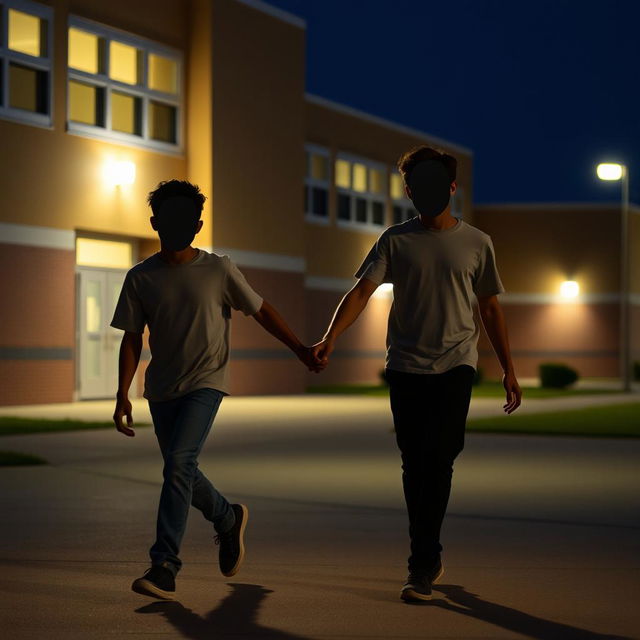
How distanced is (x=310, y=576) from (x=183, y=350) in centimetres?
149

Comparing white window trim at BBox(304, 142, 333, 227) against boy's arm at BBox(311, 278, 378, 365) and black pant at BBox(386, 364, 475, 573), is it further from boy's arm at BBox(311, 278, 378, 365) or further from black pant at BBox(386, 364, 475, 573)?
black pant at BBox(386, 364, 475, 573)

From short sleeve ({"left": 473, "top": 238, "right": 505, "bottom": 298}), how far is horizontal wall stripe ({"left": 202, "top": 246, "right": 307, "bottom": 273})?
22846 mm

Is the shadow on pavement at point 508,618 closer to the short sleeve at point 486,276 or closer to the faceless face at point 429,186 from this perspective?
the short sleeve at point 486,276

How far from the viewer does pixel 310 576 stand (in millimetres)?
7934

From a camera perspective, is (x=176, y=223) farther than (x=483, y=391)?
No

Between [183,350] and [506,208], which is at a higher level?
[506,208]

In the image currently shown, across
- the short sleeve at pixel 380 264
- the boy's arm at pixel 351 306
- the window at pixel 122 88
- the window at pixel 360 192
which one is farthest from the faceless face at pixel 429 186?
the window at pixel 360 192

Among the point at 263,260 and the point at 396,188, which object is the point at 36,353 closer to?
the point at 263,260

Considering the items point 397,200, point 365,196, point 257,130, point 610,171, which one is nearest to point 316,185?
point 365,196

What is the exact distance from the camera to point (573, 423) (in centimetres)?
2205

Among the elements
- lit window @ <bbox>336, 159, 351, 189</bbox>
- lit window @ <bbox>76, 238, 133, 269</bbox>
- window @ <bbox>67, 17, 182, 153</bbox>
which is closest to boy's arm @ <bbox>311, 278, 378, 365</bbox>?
window @ <bbox>67, 17, 182, 153</bbox>

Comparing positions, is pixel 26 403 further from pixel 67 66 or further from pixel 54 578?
pixel 54 578

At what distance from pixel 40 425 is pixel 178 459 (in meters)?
13.2

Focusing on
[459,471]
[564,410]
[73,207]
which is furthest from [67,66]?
[459,471]
